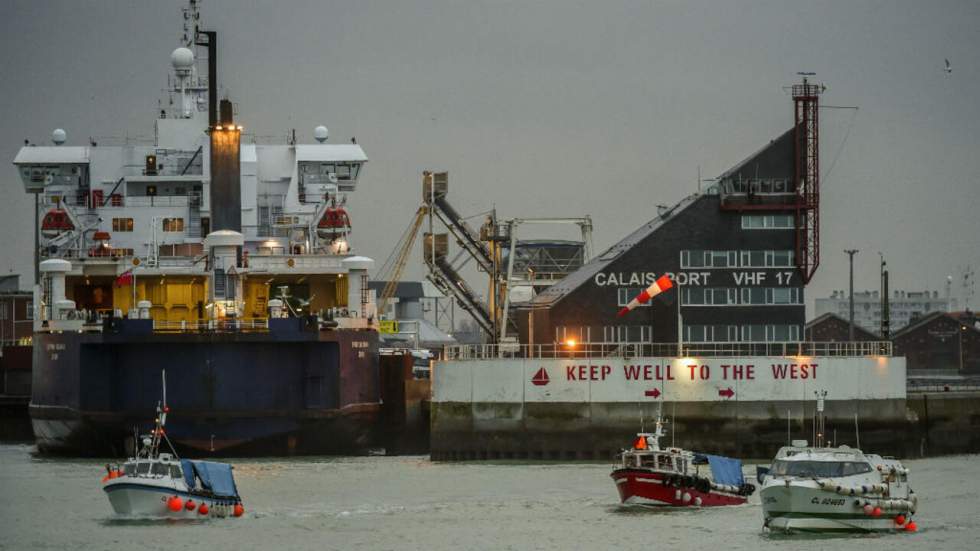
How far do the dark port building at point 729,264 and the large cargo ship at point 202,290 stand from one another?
378 inches

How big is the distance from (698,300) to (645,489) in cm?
2158

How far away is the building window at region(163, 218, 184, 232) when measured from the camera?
94.5 metres

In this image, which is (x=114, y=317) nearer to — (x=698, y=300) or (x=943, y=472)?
(x=698, y=300)

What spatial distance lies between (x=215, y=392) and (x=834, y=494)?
104 ft

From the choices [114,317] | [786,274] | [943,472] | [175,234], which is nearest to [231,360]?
[114,317]

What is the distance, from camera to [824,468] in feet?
184

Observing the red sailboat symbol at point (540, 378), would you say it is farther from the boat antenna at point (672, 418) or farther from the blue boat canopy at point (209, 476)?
the blue boat canopy at point (209, 476)

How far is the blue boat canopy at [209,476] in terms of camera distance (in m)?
59.7

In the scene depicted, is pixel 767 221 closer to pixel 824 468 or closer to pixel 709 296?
pixel 709 296

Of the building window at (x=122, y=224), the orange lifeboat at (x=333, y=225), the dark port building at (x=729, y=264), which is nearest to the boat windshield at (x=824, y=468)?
the dark port building at (x=729, y=264)

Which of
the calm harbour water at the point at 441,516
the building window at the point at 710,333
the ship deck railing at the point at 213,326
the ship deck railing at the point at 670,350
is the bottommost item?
the calm harbour water at the point at 441,516

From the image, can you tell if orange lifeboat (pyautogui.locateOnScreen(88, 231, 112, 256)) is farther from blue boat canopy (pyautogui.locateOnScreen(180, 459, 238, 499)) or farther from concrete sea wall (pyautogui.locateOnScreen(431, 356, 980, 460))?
blue boat canopy (pyautogui.locateOnScreen(180, 459, 238, 499))

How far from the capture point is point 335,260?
87.9 metres

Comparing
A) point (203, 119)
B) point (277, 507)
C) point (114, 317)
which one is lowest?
point (277, 507)
